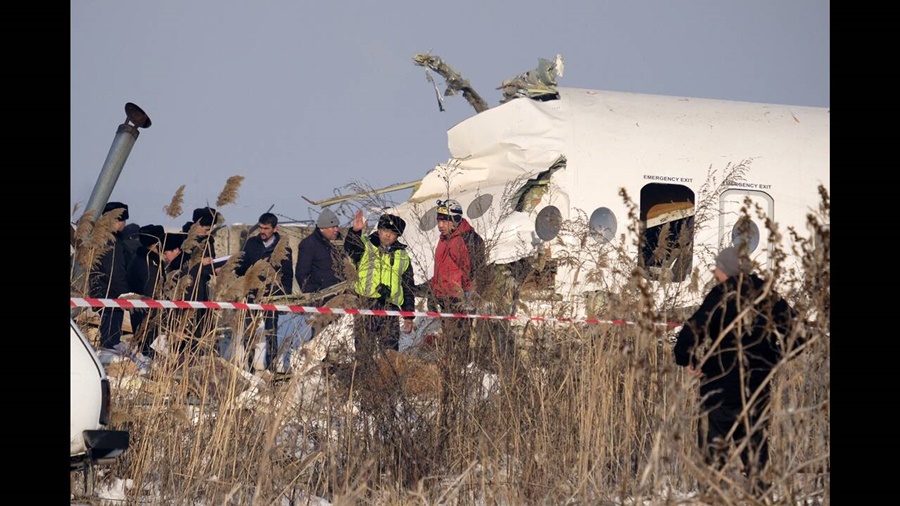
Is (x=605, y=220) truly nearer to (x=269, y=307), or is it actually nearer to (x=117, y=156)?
(x=117, y=156)

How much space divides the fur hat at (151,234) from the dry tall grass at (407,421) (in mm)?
1187

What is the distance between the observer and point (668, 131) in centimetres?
1331

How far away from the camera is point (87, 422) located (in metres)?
5.68

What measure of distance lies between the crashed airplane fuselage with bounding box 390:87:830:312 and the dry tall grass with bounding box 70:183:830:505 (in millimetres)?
4517

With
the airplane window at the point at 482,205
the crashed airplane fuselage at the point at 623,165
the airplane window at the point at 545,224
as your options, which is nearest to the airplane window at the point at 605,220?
the crashed airplane fuselage at the point at 623,165

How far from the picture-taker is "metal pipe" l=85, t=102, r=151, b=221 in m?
9.95

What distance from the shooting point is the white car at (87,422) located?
5.62 metres

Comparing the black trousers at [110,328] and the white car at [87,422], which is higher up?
the black trousers at [110,328]

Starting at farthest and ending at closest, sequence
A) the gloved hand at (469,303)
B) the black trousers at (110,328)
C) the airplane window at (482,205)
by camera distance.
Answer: the airplane window at (482,205)
the gloved hand at (469,303)
the black trousers at (110,328)

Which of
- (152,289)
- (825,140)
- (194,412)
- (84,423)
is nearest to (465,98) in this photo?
(825,140)

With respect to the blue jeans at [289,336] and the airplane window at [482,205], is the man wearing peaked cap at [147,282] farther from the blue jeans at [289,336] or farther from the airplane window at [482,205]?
the airplane window at [482,205]
